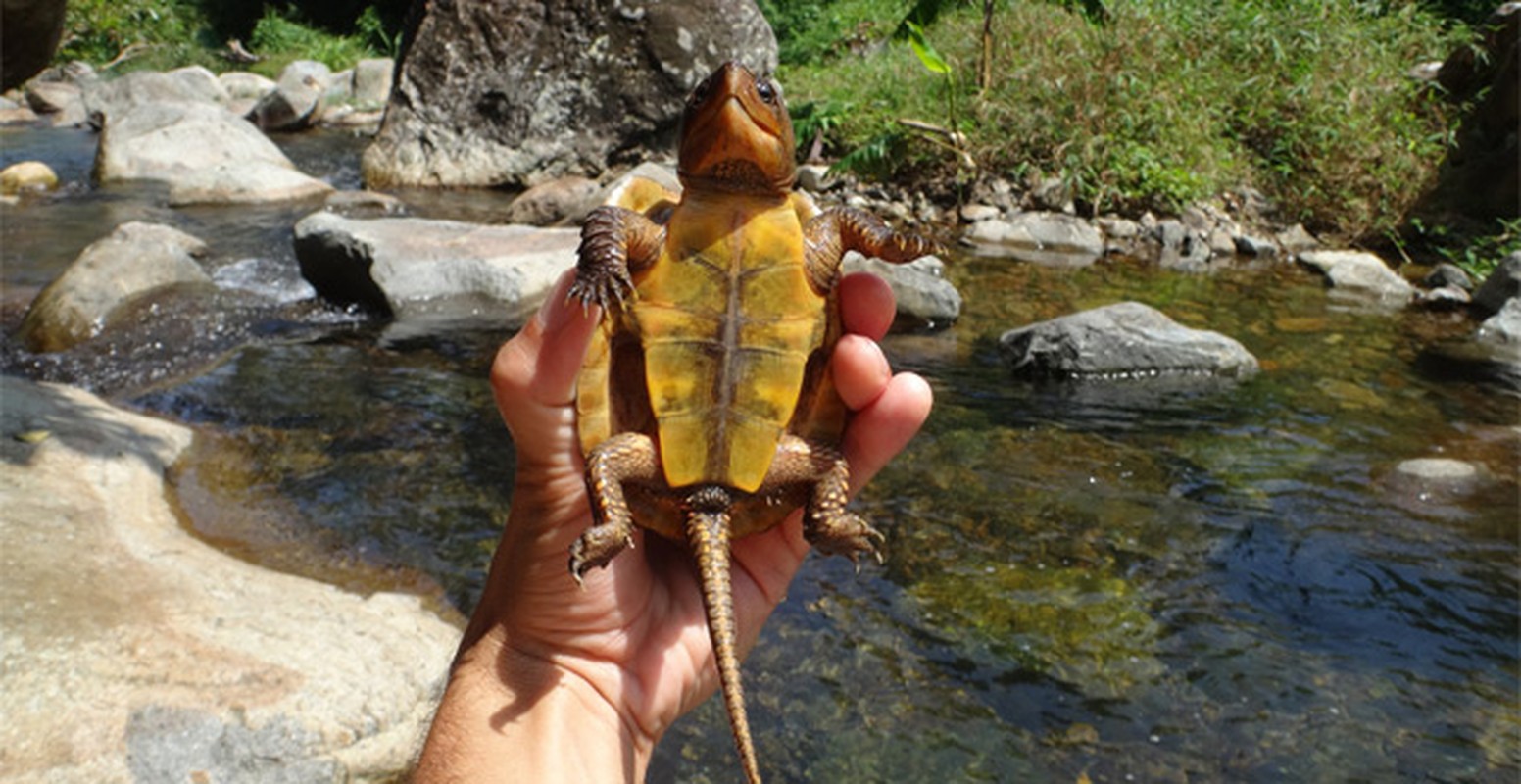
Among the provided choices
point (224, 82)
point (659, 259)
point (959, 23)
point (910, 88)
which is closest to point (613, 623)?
point (659, 259)

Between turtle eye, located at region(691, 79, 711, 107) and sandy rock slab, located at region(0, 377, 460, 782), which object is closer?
turtle eye, located at region(691, 79, 711, 107)

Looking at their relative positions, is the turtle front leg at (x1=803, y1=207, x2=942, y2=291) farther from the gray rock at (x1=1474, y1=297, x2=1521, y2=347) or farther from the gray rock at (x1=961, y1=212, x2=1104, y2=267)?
the gray rock at (x1=961, y1=212, x2=1104, y2=267)

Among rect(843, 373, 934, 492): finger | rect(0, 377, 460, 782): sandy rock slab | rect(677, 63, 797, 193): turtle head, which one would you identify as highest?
rect(677, 63, 797, 193): turtle head

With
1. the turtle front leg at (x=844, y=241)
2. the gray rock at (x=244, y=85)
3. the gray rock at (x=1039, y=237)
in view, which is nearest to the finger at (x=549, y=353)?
the turtle front leg at (x=844, y=241)

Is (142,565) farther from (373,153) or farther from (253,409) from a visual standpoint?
(373,153)

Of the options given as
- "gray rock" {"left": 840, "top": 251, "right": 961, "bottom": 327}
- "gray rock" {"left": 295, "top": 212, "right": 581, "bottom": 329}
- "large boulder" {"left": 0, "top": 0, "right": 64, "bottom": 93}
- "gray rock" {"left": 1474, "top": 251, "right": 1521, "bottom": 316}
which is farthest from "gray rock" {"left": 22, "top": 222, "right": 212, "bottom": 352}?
"gray rock" {"left": 1474, "top": 251, "right": 1521, "bottom": 316}

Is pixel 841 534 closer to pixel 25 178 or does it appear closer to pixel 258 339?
pixel 258 339

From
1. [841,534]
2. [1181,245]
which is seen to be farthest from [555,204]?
[841,534]

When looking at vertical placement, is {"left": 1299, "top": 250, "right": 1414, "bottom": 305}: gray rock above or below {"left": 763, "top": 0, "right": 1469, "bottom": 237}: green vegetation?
below
